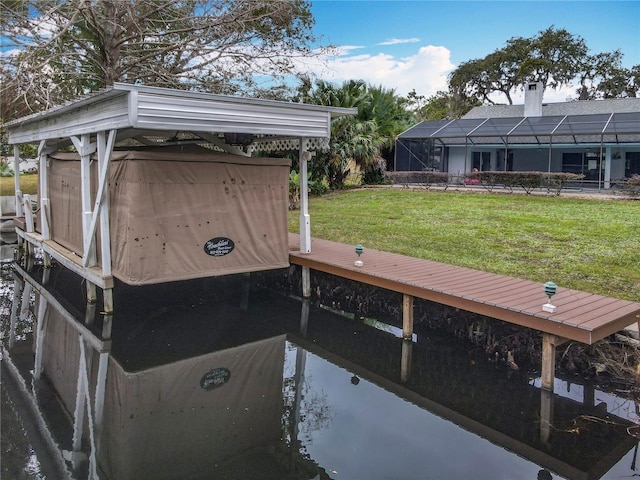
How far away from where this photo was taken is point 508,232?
1070 cm

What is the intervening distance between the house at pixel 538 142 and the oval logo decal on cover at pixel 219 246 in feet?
44.8

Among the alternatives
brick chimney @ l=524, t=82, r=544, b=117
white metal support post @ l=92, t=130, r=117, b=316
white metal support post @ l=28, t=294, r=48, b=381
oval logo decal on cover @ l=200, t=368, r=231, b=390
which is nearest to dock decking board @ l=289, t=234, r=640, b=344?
oval logo decal on cover @ l=200, t=368, r=231, b=390

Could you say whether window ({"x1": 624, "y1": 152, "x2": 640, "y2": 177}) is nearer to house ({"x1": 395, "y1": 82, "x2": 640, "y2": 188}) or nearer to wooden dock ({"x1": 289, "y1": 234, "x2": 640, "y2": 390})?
house ({"x1": 395, "y1": 82, "x2": 640, "y2": 188})

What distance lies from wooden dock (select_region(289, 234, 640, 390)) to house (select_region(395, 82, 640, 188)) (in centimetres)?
1291

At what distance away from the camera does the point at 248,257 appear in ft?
26.0

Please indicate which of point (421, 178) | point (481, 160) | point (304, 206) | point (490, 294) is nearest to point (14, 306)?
point (304, 206)

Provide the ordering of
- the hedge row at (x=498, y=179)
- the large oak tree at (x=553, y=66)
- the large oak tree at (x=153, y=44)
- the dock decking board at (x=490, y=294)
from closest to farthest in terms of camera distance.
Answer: the dock decking board at (x=490, y=294) → the large oak tree at (x=153, y=44) → the hedge row at (x=498, y=179) → the large oak tree at (x=553, y=66)

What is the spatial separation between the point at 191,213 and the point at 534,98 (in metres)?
21.2

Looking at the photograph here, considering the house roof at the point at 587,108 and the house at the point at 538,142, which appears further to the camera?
the house roof at the point at 587,108

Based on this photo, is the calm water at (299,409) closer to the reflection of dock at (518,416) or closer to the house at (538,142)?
the reflection of dock at (518,416)

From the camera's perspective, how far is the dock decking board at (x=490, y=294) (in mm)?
4758

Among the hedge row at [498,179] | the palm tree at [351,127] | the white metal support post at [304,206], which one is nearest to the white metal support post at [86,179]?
the white metal support post at [304,206]

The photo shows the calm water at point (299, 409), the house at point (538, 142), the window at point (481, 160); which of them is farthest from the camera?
the window at point (481, 160)

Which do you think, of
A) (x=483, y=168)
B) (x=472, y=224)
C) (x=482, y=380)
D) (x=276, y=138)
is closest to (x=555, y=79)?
(x=483, y=168)
